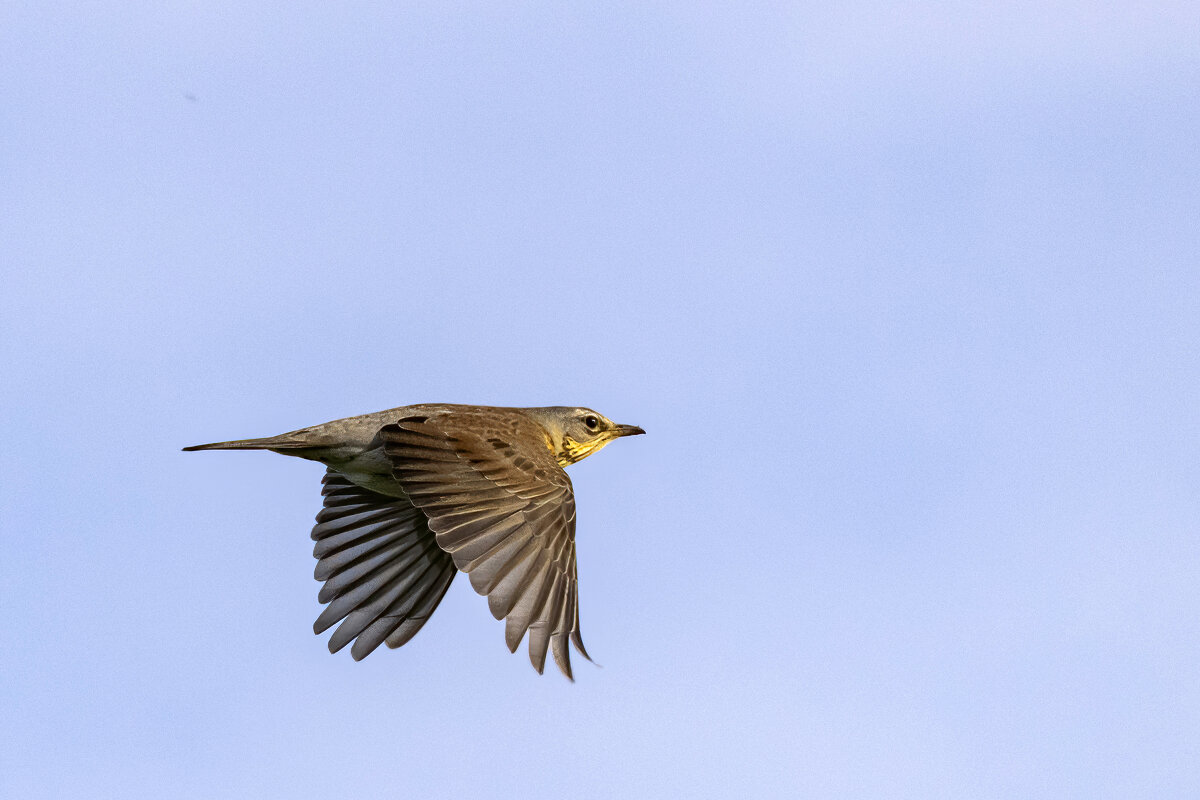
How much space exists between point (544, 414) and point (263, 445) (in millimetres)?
3001

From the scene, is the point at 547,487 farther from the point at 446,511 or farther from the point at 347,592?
the point at 347,592

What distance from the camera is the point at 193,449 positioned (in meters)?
12.0

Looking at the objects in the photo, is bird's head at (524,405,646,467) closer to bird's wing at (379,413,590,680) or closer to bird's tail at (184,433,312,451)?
bird's wing at (379,413,590,680)

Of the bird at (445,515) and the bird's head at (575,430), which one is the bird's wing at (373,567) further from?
the bird's head at (575,430)

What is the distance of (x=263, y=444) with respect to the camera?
1242 centimetres

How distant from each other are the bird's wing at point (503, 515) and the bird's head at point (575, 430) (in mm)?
1596

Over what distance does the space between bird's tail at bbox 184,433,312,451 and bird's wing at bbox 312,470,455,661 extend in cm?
134

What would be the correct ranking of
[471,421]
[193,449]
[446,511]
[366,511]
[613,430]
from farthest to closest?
[613,430], [366,511], [471,421], [193,449], [446,511]

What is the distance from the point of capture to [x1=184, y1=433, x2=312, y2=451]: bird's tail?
12.1 m

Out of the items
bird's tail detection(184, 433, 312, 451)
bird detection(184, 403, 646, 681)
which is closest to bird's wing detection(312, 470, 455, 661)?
bird detection(184, 403, 646, 681)

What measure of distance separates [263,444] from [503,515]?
2.50 m

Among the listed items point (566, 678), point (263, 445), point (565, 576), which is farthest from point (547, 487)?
point (263, 445)

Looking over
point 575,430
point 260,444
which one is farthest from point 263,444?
point 575,430

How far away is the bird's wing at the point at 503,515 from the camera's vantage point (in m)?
10.5
